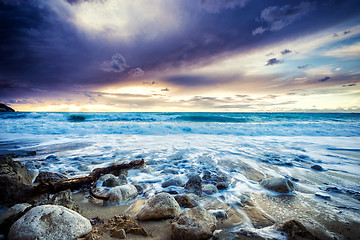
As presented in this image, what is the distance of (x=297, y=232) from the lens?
1.49 m

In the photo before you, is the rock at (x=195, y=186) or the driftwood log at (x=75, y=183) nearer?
the driftwood log at (x=75, y=183)

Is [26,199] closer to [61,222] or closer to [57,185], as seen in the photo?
[57,185]

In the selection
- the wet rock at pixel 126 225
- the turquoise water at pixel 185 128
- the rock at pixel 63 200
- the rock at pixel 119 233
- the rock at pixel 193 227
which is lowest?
the turquoise water at pixel 185 128

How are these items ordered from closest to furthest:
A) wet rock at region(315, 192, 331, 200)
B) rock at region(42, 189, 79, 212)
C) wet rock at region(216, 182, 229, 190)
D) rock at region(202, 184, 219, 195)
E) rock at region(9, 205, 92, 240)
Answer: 1. rock at region(9, 205, 92, 240)
2. rock at region(42, 189, 79, 212)
3. wet rock at region(315, 192, 331, 200)
4. rock at region(202, 184, 219, 195)
5. wet rock at region(216, 182, 229, 190)

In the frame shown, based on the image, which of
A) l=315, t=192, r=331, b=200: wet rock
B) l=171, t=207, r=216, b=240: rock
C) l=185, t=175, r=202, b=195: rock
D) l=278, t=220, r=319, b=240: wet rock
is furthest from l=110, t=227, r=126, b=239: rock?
l=315, t=192, r=331, b=200: wet rock

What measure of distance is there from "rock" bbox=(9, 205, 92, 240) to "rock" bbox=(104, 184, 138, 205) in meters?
0.75

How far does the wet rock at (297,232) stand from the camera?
146 cm

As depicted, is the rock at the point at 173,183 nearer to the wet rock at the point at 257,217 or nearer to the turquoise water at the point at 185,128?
the wet rock at the point at 257,217

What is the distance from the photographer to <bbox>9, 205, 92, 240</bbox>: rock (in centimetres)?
125

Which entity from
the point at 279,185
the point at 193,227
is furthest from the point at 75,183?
the point at 279,185

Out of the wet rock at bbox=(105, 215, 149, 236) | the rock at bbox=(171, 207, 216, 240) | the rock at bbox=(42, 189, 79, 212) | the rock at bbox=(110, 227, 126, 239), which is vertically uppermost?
the rock at bbox=(42, 189, 79, 212)

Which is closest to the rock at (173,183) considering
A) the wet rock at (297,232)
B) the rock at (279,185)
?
the rock at (279,185)

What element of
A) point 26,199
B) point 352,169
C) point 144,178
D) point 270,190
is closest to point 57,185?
point 26,199

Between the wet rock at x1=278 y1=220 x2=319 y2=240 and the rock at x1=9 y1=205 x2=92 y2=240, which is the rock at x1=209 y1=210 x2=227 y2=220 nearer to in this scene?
the wet rock at x1=278 y1=220 x2=319 y2=240
